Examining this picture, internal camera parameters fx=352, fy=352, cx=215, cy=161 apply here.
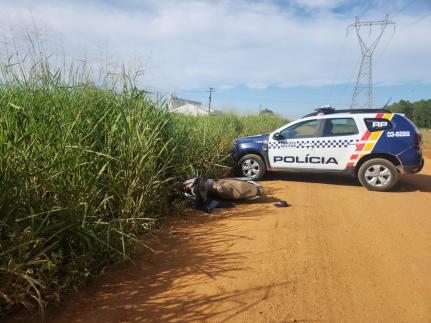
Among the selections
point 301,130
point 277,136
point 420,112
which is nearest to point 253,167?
point 277,136

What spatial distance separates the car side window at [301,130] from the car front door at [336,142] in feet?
0.63

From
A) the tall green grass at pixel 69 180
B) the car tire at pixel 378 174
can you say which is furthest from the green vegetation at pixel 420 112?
the tall green grass at pixel 69 180

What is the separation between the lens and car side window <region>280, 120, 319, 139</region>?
8.02 m

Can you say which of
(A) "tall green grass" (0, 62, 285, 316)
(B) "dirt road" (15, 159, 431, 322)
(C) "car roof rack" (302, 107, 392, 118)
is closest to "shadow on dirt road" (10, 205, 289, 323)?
(B) "dirt road" (15, 159, 431, 322)

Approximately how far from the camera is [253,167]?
27.8ft

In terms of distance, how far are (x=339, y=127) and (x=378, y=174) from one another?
129 centimetres

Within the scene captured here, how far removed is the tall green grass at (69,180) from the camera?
256cm

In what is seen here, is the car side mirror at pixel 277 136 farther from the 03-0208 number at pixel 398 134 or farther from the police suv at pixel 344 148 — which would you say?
the 03-0208 number at pixel 398 134

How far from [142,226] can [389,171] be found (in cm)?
554

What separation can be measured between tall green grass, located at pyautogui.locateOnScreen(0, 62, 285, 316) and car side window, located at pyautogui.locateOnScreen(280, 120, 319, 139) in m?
3.77

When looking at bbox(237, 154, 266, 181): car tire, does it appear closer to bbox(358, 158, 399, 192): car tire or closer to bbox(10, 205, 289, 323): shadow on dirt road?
bbox(358, 158, 399, 192): car tire

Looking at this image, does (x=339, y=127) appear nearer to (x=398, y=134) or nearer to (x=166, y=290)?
(x=398, y=134)

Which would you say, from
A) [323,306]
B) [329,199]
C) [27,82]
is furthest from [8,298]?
[329,199]

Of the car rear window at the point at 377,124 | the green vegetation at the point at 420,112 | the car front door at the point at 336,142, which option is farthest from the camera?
the green vegetation at the point at 420,112
